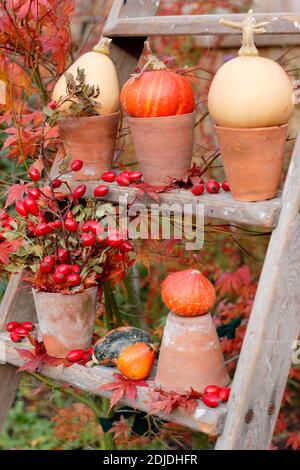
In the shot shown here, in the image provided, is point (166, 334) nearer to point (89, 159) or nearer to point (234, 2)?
point (89, 159)

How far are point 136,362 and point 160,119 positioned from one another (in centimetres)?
53

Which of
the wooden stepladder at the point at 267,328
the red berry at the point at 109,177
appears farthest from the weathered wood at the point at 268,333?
the red berry at the point at 109,177

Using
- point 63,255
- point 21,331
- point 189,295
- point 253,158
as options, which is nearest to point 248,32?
point 253,158

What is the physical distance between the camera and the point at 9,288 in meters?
1.84

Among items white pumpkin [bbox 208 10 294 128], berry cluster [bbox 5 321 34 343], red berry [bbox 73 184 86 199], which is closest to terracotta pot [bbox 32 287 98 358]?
berry cluster [bbox 5 321 34 343]

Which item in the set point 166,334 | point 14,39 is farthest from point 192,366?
point 14,39

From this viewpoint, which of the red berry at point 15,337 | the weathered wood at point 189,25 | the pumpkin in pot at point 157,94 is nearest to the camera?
the weathered wood at point 189,25

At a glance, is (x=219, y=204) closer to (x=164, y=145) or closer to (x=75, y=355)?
(x=164, y=145)

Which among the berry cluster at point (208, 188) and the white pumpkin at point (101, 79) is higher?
the white pumpkin at point (101, 79)

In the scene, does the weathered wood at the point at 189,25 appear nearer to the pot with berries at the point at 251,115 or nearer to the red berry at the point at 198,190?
the pot with berries at the point at 251,115

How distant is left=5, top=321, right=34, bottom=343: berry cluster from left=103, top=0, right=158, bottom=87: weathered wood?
68 cm

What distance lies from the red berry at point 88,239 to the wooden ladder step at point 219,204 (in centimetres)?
12

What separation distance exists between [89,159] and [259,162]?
1.68 feet

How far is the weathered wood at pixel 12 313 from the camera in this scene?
1.83m
